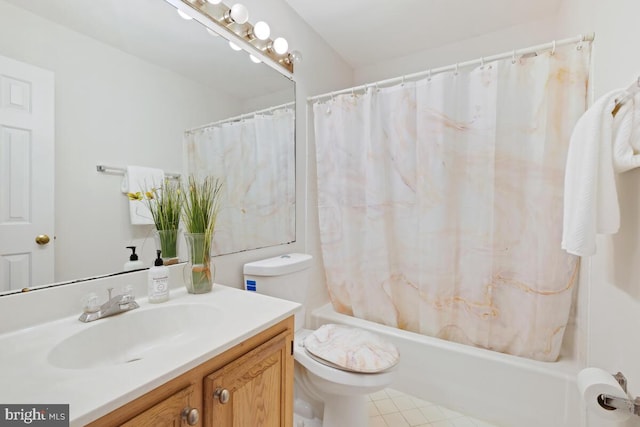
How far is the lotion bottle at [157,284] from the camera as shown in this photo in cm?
94

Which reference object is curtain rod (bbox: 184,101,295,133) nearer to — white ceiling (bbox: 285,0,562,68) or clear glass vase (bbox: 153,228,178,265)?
clear glass vase (bbox: 153,228,178,265)

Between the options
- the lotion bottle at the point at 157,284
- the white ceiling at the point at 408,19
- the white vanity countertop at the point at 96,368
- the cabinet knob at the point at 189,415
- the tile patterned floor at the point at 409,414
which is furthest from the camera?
the white ceiling at the point at 408,19

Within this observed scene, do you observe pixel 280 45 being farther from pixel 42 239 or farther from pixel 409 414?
pixel 409 414

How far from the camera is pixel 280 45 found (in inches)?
60.7

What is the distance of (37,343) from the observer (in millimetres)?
678

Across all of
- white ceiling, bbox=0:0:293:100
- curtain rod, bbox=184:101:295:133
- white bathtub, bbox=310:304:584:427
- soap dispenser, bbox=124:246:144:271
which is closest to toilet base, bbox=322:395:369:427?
white bathtub, bbox=310:304:584:427

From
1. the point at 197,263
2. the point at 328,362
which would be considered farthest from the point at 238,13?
the point at 328,362

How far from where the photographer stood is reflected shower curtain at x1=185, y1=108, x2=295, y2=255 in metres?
1.24

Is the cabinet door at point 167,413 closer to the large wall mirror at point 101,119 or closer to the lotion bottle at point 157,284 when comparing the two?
the lotion bottle at point 157,284

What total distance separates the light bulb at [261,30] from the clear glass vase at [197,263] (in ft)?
3.48

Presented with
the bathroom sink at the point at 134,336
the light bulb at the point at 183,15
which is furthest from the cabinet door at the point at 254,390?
the light bulb at the point at 183,15

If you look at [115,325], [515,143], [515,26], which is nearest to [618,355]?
[515,143]

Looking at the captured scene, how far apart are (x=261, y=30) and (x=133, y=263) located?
4.10ft

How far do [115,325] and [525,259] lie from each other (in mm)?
1775
